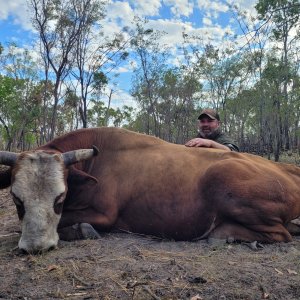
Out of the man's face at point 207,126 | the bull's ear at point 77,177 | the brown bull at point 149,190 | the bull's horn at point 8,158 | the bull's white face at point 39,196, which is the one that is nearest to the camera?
the bull's white face at point 39,196

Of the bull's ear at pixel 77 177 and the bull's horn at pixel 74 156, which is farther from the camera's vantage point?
the bull's ear at pixel 77 177

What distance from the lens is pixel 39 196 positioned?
162 inches

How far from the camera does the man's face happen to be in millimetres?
7169

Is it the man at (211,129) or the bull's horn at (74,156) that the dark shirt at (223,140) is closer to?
the man at (211,129)

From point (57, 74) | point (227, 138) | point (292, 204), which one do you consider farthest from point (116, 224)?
point (57, 74)

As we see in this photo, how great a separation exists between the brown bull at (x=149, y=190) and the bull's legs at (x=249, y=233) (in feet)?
0.04

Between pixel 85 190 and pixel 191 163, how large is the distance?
136 centimetres

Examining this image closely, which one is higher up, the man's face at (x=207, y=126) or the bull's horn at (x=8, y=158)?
the man's face at (x=207, y=126)

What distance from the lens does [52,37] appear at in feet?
80.9

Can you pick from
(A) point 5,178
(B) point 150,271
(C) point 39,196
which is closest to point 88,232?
(C) point 39,196

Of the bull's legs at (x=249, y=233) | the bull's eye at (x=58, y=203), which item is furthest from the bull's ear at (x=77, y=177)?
the bull's legs at (x=249, y=233)

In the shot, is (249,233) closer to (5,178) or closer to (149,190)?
(149,190)

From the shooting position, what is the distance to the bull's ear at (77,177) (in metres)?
4.71

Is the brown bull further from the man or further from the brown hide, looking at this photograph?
the man
